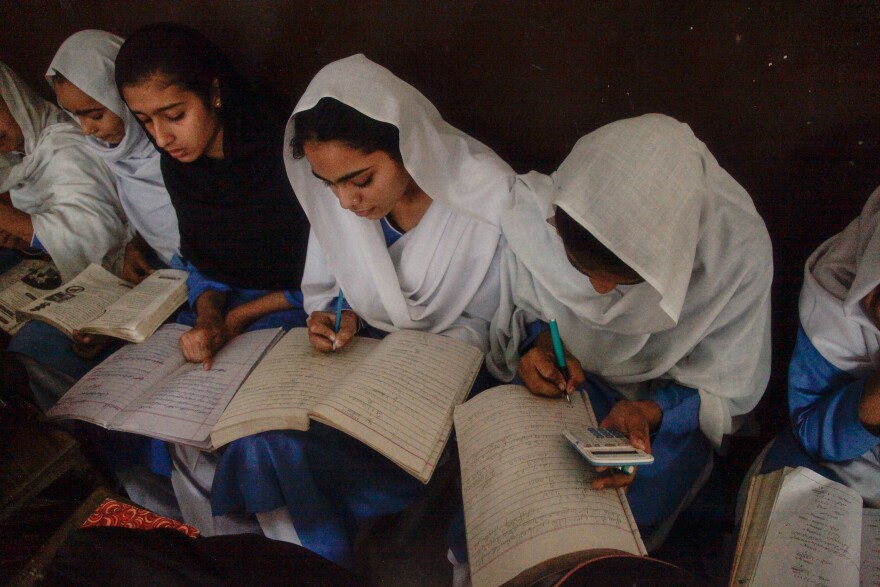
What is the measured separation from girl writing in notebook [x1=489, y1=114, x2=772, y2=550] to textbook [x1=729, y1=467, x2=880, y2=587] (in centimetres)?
19

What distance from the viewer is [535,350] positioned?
0.98 metres

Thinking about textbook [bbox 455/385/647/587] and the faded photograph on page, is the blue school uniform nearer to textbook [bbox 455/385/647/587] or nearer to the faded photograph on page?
textbook [bbox 455/385/647/587]

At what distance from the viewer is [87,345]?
1.38m

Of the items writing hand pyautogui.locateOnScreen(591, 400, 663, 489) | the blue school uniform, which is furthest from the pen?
the blue school uniform

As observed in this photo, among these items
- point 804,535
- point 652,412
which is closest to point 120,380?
point 652,412

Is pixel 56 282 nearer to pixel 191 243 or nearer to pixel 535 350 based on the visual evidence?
pixel 191 243

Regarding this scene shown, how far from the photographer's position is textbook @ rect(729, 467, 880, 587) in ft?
2.35

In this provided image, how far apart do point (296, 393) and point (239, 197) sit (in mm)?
774

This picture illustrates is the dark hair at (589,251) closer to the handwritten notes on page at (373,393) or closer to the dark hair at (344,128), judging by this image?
the handwritten notes on page at (373,393)

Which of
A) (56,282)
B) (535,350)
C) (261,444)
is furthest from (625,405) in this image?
(56,282)

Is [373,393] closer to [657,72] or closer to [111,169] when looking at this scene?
[657,72]

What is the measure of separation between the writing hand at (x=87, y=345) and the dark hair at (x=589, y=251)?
135cm

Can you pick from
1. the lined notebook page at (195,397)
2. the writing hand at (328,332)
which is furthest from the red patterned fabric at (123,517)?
the writing hand at (328,332)

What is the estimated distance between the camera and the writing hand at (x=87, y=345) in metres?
1.36
